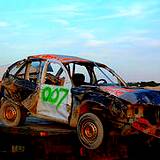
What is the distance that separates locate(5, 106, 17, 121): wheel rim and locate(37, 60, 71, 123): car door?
647 mm

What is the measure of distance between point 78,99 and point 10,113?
1.98 meters

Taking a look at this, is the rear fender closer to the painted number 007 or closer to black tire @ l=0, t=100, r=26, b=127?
the painted number 007

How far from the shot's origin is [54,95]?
8.27 metres

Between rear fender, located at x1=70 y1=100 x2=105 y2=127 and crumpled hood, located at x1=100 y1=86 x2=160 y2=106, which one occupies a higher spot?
crumpled hood, located at x1=100 y1=86 x2=160 y2=106

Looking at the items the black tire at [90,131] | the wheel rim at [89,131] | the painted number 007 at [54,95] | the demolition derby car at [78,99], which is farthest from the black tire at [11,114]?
the wheel rim at [89,131]

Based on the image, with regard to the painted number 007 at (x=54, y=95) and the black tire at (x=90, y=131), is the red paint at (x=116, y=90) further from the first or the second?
the painted number 007 at (x=54, y=95)

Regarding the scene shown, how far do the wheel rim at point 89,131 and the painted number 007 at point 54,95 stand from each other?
2.93 feet

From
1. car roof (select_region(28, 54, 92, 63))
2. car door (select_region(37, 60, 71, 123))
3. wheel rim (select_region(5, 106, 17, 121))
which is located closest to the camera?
car door (select_region(37, 60, 71, 123))

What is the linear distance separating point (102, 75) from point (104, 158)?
2.42 metres

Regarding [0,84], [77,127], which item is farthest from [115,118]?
[0,84]

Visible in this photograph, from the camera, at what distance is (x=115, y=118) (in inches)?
279

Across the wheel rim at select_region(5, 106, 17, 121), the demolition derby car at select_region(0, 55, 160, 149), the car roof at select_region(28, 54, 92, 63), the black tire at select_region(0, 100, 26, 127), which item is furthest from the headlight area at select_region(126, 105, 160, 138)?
the wheel rim at select_region(5, 106, 17, 121)

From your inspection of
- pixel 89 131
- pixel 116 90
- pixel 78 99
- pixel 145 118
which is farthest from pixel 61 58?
pixel 145 118

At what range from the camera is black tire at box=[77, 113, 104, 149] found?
705cm
